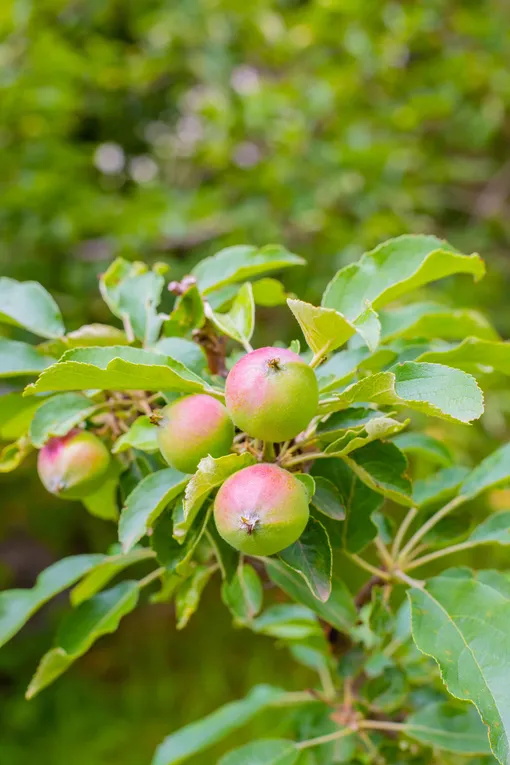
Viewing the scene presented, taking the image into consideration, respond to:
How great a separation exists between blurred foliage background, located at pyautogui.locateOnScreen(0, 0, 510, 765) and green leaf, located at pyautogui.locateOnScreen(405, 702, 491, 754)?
112 centimetres

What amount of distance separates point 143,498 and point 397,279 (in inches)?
9.6

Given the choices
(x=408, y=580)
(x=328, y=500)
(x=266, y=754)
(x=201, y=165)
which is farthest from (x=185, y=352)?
(x=201, y=165)

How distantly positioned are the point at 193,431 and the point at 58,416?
0.40ft

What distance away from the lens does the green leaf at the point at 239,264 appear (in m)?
0.54

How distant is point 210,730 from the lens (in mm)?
717

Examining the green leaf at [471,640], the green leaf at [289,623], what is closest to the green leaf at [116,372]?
the green leaf at [471,640]

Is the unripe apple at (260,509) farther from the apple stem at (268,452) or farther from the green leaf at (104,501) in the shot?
the green leaf at (104,501)

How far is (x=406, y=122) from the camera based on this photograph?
1810 mm

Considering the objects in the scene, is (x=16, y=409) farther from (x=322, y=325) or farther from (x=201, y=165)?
(x=201, y=165)

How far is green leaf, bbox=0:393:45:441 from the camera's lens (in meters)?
0.52

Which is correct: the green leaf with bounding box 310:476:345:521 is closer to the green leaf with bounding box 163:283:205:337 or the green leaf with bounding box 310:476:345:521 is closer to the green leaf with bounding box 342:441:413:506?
the green leaf with bounding box 342:441:413:506

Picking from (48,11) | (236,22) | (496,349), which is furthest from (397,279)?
(48,11)

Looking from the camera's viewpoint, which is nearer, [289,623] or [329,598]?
[329,598]

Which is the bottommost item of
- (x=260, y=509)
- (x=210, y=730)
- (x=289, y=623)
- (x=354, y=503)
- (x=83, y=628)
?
(x=210, y=730)
